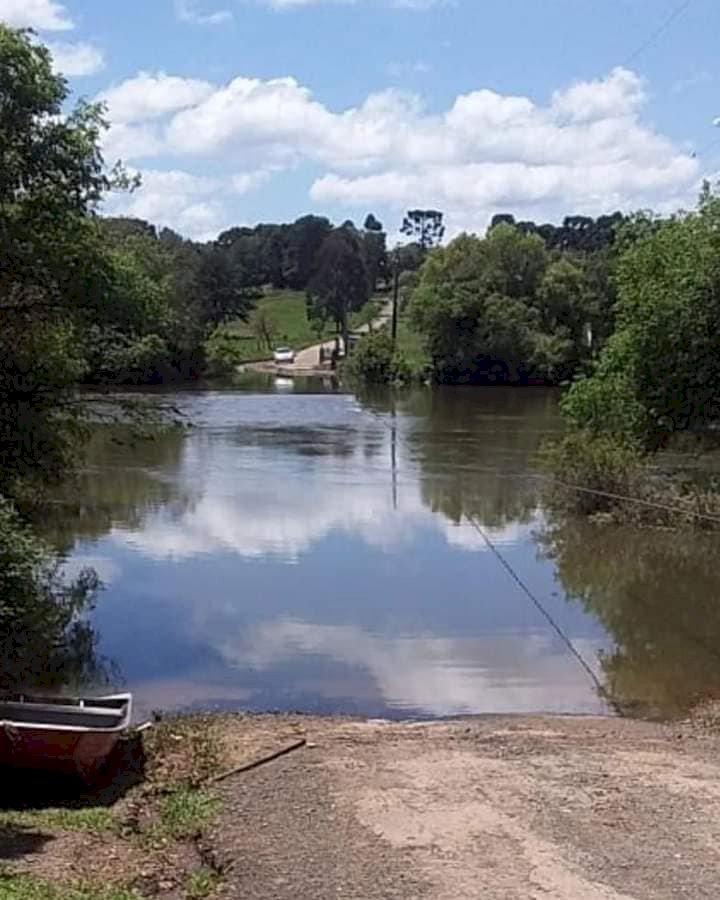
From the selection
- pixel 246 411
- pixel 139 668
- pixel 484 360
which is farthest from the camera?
pixel 484 360

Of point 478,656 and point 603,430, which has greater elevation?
point 603,430

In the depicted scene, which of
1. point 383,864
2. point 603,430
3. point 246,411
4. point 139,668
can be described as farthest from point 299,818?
point 246,411

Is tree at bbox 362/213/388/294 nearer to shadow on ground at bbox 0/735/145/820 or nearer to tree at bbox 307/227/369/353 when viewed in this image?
tree at bbox 307/227/369/353

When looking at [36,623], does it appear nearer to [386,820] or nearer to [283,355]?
[386,820]

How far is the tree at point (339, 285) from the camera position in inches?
4936

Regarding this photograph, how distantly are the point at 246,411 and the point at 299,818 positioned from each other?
58482mm

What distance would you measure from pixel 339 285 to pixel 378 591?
103172 millimetres

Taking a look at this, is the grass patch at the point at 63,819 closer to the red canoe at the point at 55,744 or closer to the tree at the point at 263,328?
the red canoe at the point at 55,744

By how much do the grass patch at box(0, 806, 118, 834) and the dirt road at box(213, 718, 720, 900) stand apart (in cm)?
108

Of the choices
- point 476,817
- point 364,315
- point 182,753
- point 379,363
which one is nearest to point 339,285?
point 364,315

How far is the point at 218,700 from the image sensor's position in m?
17.5

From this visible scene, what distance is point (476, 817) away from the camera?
37.4 feet

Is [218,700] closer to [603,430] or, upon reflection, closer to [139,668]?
[139,668]

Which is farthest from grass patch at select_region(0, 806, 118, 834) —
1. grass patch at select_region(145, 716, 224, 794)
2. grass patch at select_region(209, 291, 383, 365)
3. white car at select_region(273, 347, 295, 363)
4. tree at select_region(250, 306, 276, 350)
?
tree at select_region(250, 306, 276, 350)
